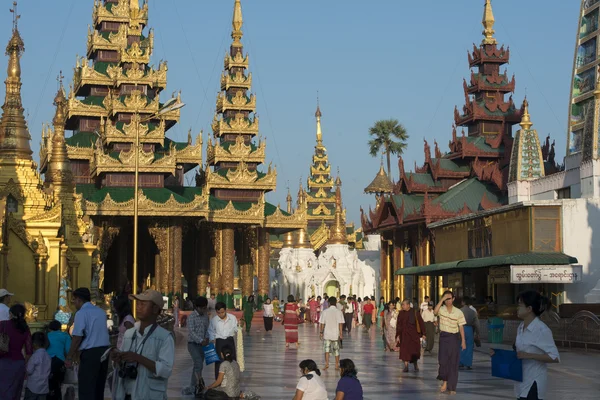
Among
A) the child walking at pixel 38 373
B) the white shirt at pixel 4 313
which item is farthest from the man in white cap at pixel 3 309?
the child walking at pixel 38 373

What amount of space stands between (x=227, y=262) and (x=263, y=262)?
434 centimetres

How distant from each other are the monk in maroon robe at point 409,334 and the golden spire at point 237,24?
46139 millimetres

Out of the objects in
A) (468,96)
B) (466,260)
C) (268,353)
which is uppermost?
(468,96)

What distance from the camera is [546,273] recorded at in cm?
3403

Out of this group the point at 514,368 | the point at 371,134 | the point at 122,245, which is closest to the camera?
the point at 514,368

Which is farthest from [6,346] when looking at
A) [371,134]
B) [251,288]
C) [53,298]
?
[371,134]

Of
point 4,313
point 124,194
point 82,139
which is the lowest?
point 4,313

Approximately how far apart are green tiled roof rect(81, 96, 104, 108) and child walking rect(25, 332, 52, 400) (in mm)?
47296

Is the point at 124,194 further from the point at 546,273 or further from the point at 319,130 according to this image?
the point at 319,130

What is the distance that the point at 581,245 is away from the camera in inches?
1409

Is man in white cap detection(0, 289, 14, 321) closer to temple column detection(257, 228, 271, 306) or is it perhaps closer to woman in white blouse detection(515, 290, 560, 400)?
woman in white blouse detection(515, 290, 560, 400)

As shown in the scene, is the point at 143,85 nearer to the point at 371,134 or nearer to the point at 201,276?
the point at 201,276

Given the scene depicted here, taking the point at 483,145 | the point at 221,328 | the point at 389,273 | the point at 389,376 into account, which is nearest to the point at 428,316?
the point at 389,376

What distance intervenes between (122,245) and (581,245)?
85.4 ft
